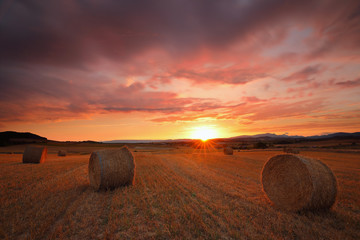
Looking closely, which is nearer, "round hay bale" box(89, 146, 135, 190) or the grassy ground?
the grassy ground

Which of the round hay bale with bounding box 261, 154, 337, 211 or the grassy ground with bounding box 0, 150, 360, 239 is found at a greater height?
the round hay bale with bounding box 261, 154, 337, 211

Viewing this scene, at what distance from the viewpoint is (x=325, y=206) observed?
5844 millimetres

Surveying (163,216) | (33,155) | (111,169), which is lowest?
(163,216)

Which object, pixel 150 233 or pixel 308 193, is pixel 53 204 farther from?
pixel 308 193

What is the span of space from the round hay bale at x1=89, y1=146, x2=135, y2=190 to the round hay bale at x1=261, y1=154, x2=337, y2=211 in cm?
636

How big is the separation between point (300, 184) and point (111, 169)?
7805mm

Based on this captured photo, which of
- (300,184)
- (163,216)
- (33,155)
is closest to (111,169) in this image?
(163,216)

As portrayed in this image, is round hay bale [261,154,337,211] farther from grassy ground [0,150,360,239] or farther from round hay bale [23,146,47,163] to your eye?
round hay bale [23,146,47,163]

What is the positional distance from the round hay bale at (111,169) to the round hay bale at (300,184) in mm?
6363

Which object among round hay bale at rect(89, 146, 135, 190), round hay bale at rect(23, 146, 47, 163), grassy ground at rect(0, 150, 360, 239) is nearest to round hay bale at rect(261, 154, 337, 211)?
grassy ground at rect(0, 150, 360, 239)

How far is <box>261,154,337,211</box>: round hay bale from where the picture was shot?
578cm

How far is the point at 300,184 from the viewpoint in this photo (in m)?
6.20

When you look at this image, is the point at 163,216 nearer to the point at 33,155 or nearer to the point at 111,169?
the point at 111,169

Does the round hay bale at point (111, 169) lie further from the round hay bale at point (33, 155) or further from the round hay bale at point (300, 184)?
the round hay bale at point (33, 155)
